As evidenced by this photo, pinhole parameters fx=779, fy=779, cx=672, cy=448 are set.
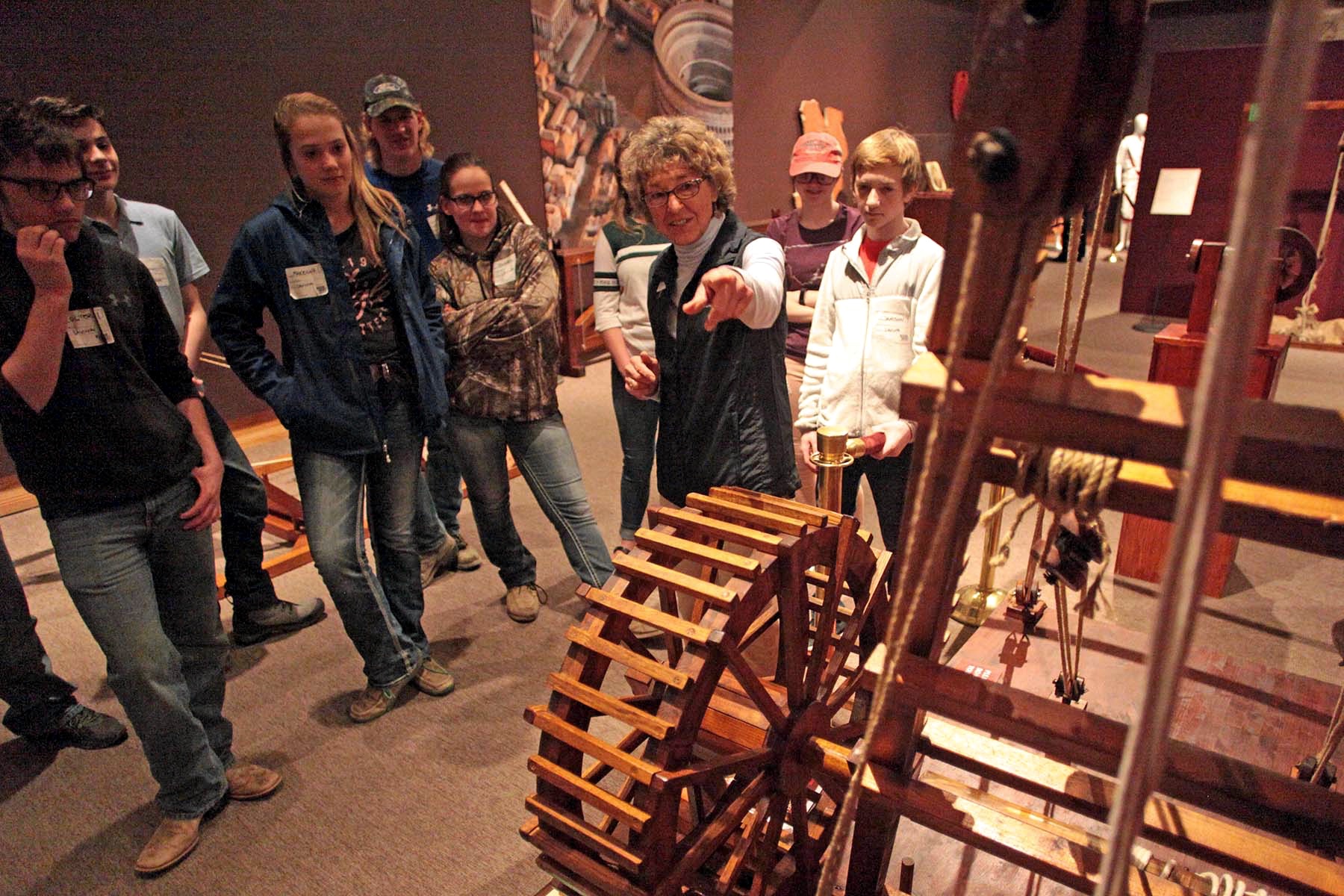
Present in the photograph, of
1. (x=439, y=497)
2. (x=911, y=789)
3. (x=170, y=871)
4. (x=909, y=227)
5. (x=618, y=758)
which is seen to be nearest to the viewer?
(x=911, y=789)

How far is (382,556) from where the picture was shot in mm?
2336

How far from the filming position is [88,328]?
5.02 feet

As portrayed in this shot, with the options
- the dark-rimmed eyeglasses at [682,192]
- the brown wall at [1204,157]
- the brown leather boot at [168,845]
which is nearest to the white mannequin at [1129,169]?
the brown wall at [1204,157]

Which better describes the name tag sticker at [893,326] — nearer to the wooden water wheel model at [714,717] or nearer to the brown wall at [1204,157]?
the wooden water wheel model at [714,717]

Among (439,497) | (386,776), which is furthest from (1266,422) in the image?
(439,497)

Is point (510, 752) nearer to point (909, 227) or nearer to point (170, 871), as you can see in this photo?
point (170, 871)

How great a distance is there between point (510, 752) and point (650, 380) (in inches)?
44.3

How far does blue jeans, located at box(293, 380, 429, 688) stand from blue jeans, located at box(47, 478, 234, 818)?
0.29 m

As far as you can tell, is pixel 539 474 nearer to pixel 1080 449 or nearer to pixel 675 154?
pixel 675 154

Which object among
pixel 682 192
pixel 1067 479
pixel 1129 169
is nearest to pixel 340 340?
pixel 682 192

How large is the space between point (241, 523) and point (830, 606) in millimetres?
2068

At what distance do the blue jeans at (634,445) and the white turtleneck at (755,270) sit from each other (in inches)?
24.0

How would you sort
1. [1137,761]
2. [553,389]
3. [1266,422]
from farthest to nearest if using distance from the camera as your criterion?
[553,389]
[1266,422]
[1137,761]

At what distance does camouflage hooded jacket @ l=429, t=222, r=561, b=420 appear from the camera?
2.35 m
